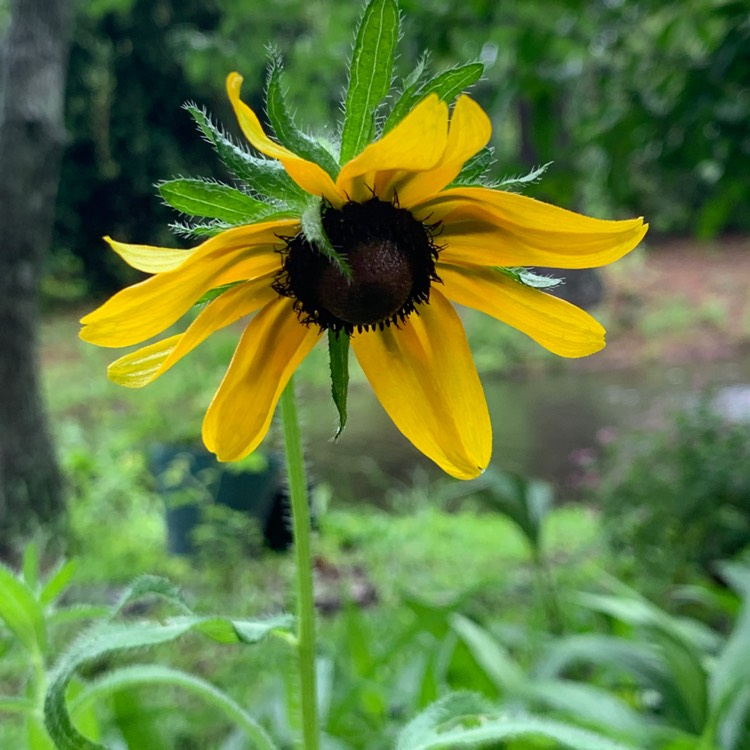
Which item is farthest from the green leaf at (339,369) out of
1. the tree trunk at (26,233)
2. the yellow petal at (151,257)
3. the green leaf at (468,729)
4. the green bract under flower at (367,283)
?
the tree trunk at (26,233)

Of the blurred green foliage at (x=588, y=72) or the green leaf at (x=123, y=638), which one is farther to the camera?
the blurred green foliage at (x=588, y=72)

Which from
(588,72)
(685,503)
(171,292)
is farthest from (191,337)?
(685,503)

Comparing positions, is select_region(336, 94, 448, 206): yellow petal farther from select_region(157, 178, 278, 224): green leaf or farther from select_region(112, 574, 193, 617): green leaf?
select_region(112, 574, 193, 617): green leaf

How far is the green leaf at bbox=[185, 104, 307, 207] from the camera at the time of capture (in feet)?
1.53

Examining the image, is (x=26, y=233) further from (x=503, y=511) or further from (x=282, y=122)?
(x=282, y=122)

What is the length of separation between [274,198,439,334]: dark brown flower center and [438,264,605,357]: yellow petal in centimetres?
4

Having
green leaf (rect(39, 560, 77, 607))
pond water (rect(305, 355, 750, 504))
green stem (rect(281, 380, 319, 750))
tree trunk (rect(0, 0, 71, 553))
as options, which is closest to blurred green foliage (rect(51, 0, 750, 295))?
green stem (rect(281, 380, 319, 750))

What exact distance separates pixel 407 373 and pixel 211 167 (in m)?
4.85

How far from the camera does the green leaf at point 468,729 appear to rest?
1.67 feet

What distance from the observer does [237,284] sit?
1.74 ft

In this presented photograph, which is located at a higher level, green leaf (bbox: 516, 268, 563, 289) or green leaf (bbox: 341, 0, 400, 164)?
green leaf (bbox: 341, 0, 400, 164)

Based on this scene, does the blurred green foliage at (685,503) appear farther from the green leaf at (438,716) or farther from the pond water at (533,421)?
the green leaf at (438,716)

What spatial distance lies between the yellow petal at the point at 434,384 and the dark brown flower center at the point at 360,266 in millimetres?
36

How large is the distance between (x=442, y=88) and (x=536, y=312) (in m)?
0.16
